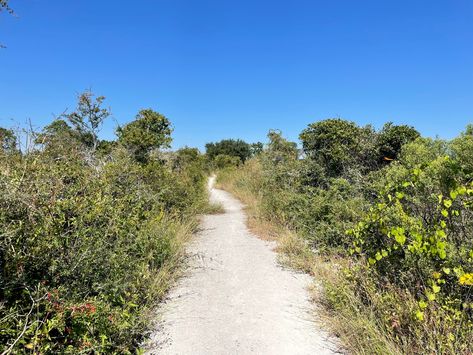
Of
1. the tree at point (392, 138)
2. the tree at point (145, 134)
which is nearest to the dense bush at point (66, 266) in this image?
the tree at point (145, 134)

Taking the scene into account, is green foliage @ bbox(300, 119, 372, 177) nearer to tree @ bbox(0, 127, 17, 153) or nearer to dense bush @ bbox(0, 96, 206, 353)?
dense bush @ bbox(0, 96, 206, 353)

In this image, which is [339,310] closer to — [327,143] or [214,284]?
[214,284]

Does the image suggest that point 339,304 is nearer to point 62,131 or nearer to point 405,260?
point 405,260

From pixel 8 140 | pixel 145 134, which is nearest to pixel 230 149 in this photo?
pixel 145 134

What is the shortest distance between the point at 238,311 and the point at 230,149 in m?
45.7

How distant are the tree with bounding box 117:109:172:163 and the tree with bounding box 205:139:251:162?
36464mm

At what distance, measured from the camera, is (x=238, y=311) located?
395cm

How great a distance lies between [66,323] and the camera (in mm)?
2521

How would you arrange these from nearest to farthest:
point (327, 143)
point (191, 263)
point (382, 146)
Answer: point (191, 263)
point (382, 146)
point (327, 143)

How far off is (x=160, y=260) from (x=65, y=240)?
6.99 feet

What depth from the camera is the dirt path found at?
3.20m

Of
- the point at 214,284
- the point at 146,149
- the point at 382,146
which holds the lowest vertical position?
the point at 214,284

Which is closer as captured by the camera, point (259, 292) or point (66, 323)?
point (66, 323)

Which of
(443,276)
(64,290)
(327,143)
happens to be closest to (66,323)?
(64,290)
